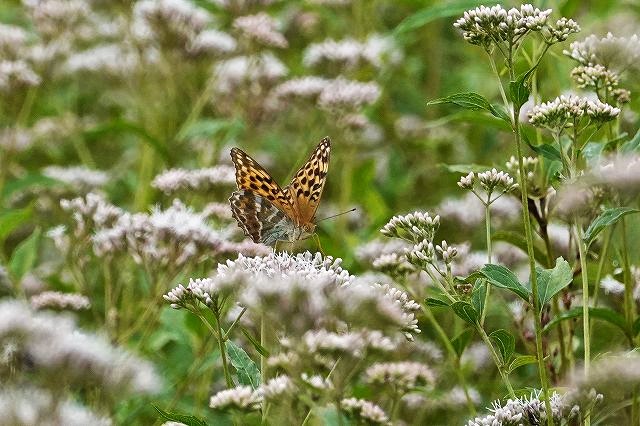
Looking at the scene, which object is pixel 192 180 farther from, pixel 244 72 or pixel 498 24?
pixel 498 24

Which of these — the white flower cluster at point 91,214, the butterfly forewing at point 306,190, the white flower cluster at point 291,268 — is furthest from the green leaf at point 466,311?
the white flower cluster at point 91,214

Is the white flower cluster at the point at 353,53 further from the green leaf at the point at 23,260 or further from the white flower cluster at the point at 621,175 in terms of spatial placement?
the white flower cluster at the point at 621,175

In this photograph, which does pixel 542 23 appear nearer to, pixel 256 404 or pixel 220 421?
pixel 256 404

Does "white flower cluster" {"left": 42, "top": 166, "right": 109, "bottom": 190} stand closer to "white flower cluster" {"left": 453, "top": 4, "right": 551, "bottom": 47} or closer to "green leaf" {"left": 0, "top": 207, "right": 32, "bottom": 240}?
"green leaf" {"left": 0, "top": 207, "right": 32, "bottom": 240}

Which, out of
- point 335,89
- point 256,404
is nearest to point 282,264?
point 256,404

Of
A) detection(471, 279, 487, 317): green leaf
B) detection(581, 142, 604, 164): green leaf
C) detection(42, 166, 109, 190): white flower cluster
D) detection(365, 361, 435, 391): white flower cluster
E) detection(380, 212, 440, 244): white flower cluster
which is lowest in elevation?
detection(365, 361, 435, 391): white flower cluster

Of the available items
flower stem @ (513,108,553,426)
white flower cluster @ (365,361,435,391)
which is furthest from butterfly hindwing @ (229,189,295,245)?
flower stem @ (513,108,553,426)

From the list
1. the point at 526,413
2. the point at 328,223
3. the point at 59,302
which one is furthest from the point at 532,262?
the point at 328,223
